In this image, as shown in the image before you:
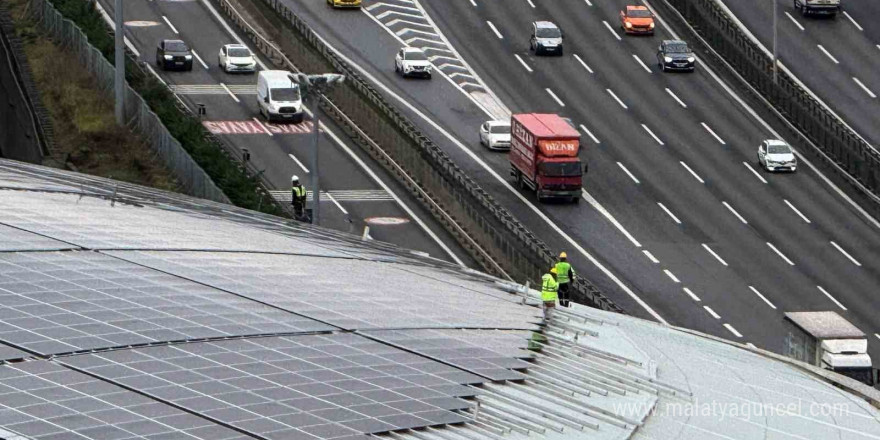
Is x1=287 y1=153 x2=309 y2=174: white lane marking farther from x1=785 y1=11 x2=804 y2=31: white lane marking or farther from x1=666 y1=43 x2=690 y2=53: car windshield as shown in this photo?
x1=785 y1=11 x2=804 y2=31: white lane marking

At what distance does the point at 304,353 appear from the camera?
2955cm

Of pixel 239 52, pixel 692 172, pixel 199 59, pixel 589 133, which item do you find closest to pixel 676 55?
pixel 589 133

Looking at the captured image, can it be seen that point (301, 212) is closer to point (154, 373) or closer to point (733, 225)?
point (733, 225)

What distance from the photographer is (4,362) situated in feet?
87.0

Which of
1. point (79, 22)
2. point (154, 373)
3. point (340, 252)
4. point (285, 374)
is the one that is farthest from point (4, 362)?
point (79, 22)

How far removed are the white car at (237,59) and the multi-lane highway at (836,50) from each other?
33.0m

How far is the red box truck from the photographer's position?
88.5 metres

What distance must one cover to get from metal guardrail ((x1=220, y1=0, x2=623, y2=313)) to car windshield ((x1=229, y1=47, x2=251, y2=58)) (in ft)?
8.76

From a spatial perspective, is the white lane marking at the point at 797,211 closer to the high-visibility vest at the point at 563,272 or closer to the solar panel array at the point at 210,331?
the high-visibility vest at the point at 563,272

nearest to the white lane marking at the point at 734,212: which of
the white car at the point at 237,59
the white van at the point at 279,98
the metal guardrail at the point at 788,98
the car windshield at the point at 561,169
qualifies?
the metal guardrail at the point at 788,98

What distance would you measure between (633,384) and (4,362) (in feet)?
40.0

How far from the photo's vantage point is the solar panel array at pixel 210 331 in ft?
84.7

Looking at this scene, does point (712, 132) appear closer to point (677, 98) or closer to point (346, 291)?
point (677, 98)

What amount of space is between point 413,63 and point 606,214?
21.5 metres
